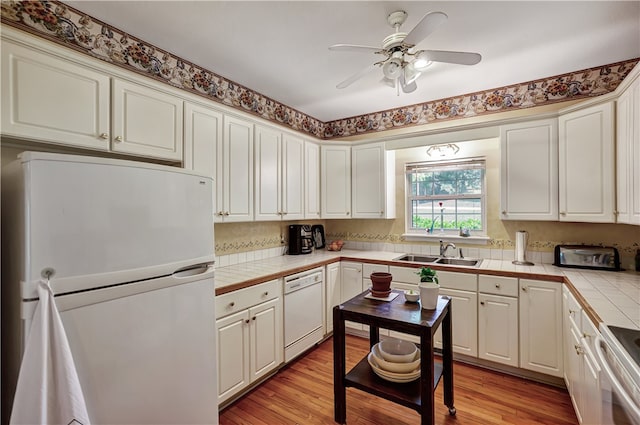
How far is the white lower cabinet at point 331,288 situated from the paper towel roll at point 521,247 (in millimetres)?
1719

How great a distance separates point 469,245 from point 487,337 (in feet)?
3.19

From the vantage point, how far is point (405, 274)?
2.85 metres

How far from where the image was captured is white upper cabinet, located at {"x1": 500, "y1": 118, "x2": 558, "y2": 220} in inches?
97.8

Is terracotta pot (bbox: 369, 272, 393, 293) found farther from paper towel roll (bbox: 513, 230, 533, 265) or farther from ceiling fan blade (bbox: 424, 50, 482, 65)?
paper towel roll (bbox: 513, 230, 533, 265)

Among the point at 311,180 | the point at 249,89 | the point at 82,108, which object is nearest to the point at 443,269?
the point at 311,180

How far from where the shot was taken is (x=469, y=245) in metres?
3.13

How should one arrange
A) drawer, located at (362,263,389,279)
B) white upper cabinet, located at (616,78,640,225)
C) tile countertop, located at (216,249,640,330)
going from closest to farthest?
tile countertop, located at (216,249,640,330)
white upper cabinet, located at (616,78,640,225)
drawer, located at (362,263,389,279)

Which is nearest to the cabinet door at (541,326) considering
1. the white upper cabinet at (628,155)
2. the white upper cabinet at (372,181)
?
the white upper cabinet at (628,155)

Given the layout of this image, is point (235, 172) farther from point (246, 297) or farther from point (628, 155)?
point (628, 155)

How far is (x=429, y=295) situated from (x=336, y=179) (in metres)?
2.08

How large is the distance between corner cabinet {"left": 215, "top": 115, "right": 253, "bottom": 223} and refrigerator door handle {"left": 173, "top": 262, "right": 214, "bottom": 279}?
2.21ft

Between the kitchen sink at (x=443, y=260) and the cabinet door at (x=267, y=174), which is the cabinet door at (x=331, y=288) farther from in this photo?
the cabinet door at (x=267, y=174)

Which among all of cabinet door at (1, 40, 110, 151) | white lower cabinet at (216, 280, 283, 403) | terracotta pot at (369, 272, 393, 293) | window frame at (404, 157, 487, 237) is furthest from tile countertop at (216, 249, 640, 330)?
cabinet door at (1, 40, 110, 151)

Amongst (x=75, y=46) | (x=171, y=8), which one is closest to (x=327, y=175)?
(x=171, y=8)
